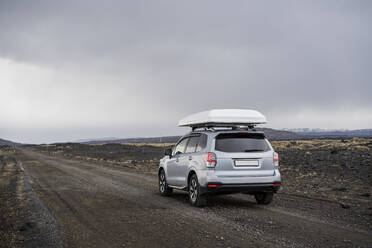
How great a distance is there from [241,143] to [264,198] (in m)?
1.70

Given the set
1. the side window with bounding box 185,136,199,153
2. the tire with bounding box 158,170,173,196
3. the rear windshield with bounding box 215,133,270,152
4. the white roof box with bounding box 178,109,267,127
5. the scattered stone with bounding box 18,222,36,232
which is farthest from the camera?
the tire with bounding box 158,170,173,196

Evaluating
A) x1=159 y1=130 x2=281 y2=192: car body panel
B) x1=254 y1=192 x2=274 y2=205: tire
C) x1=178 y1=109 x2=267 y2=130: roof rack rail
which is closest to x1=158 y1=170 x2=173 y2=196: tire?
x1=159 y1=130 x2=281 y2=192: car body panel

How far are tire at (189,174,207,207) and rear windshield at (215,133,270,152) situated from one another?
3.65ft

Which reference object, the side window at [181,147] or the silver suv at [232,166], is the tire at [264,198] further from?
the side window at [181,147]

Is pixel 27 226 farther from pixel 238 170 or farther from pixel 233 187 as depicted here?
pixel 238 170

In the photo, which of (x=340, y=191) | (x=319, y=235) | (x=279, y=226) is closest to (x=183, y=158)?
(x=279, y=226)

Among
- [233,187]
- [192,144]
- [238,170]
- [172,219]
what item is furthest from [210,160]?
[172,219]

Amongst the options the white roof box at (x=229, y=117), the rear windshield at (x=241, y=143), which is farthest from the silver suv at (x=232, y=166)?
the white roof box at (x=229, y=117)

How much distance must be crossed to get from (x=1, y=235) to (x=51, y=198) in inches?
182

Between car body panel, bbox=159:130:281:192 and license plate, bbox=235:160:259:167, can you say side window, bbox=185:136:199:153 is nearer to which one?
car body panel, bbox=159:130:281:192

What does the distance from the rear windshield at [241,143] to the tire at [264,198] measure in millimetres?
1246

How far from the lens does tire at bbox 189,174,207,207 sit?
916 cm

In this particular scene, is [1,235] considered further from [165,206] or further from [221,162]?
[221,162]

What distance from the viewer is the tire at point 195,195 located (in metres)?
9.16
